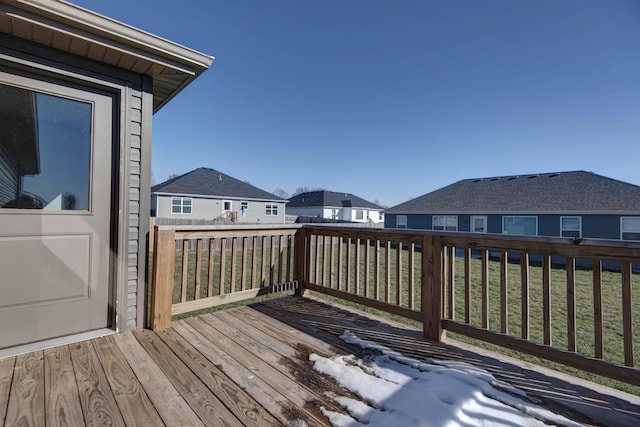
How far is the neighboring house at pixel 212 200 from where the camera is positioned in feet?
56.7

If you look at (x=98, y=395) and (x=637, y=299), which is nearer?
(x=98, y=395)

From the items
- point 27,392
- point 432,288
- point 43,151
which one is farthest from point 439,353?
point 43,151

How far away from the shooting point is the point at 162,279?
2572 millimetres

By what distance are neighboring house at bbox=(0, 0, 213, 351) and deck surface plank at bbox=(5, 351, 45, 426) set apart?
28cm

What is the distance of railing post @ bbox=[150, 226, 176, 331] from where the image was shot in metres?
2.54

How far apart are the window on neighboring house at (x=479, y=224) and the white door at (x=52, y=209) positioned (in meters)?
15.2

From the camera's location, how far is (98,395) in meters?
1.58

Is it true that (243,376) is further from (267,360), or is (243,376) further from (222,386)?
(267,360)

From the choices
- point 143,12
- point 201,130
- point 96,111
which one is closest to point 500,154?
point 201,130

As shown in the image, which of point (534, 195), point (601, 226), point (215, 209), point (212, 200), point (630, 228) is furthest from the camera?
point (215, 209)

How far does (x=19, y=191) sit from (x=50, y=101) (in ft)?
2.46

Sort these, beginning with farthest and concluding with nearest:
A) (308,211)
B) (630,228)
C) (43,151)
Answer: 1. (308,211)
2. (630,228)
3. (43,151)

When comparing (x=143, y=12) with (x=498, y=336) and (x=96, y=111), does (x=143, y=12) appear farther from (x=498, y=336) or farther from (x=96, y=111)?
(x=498, y=336)

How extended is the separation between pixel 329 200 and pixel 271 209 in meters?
9.68
